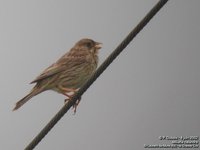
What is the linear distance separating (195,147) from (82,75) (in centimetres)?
234

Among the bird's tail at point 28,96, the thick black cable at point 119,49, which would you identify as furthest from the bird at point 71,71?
the thick black cable at point 119,49

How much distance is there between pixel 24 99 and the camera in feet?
26.7

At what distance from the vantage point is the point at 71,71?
895cm

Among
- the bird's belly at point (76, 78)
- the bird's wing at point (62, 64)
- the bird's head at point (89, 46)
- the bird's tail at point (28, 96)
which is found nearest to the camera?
the bird's tail at point (28, 96)

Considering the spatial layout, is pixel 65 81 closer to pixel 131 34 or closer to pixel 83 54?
pixel 83 54

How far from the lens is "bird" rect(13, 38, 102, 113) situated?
335 inches

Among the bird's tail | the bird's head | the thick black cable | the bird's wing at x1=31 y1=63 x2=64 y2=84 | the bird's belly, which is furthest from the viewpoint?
the bird's head

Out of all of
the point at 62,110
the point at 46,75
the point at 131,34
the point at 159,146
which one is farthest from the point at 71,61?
the point at 131,34

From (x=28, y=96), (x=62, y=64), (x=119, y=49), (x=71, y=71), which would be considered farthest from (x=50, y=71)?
(x=119, y=49)

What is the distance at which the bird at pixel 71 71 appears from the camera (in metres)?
8.50

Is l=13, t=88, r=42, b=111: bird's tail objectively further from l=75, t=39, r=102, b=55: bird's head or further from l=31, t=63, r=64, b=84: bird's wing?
l=75, t=39, r=102, b=55: bird's head

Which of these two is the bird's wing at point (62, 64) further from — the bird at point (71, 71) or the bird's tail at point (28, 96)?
the bird's tail at point (28, 96)

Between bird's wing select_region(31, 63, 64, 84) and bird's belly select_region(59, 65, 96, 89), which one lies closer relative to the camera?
bird's wing select_region(31, 63, 64, 84)

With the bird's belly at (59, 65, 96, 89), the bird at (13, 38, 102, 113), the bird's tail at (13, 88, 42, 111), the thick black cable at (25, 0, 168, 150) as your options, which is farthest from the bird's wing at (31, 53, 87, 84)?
the thick black cable at (25, 0, 168, 150)
